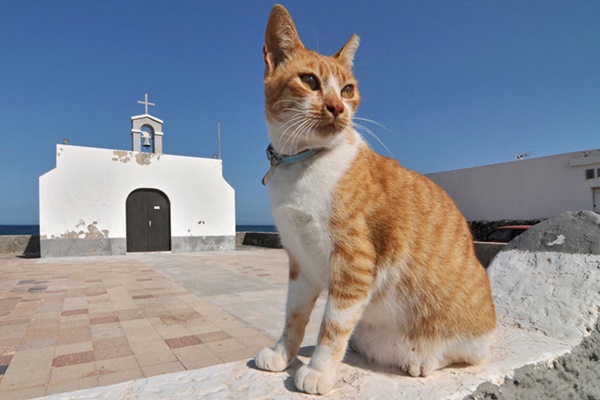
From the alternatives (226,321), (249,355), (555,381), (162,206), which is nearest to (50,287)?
(226,321)

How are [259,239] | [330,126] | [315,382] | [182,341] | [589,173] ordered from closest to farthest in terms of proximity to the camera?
[315,382] < [330,126] < [182,341] < [589,173] < [259,239]

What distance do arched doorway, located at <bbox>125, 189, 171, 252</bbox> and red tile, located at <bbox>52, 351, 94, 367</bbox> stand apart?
9.69 metres

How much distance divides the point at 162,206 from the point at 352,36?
12.3 meters

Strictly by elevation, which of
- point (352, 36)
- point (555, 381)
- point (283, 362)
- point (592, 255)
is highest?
point (352, 36)

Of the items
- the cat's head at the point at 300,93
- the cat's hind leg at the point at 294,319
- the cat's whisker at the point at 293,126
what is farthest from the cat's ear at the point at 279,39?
the cat's hind leg at the point at 294,319

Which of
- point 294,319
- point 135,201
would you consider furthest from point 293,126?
point 135,201

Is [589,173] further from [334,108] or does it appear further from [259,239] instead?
[334,108]

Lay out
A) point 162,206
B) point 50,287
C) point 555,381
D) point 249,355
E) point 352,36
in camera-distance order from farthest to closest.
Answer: point 162,206 → point 50,287 → point 249,355 → point 352,36 → point 555,381

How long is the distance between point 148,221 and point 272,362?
12.2 metres

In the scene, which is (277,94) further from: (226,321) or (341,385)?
(226,321)

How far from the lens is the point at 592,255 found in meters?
1.95

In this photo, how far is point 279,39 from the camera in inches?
59.7

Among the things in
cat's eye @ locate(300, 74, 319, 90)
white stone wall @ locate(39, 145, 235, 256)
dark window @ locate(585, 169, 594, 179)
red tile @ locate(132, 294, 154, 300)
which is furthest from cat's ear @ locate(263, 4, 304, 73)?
dark window @ locate(585, 169, 594, 179)

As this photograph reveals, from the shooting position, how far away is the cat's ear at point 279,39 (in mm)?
1477
